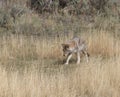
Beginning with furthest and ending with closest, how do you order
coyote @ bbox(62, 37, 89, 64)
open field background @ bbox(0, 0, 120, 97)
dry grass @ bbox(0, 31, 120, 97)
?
coyote @ bbox(62, 37, 89, 64)
open field background @ bbox(0, 0, 120, 97)
dry grass @ bbox(0, 31, 120, 97)

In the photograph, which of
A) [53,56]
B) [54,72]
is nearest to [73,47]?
[54,72]

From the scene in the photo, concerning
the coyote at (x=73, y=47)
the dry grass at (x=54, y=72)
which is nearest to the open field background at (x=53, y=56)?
the dry grass at (x=54, y=72)

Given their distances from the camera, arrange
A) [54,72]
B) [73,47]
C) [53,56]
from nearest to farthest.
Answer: [54,72]
[73,47]
[53,56]

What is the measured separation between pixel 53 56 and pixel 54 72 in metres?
2.32

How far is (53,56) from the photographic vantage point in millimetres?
12570

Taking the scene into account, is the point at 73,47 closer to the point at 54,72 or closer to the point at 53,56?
the point at 54,72

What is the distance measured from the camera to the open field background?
330 inches

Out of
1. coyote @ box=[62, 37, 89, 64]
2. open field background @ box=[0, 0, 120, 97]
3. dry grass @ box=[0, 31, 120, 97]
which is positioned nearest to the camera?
dry grass @ box=[0, 31, 120, 97]

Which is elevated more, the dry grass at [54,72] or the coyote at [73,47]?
the coyote at [73,47]

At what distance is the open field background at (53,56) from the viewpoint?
8.38m

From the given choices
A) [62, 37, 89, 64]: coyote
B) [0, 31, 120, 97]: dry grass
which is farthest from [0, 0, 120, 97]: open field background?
[62, 37, 89, 64]: coyote

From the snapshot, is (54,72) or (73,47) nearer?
(54,72)

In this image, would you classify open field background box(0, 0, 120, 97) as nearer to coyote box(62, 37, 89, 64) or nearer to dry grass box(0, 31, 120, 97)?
dry grass box(0, 31, 120, 97)

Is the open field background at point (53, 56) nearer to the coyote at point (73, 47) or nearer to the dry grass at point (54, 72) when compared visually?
the dry grass at point (54, 72)
